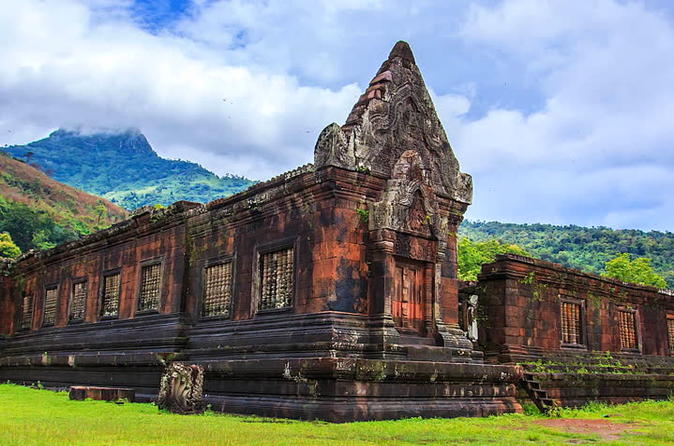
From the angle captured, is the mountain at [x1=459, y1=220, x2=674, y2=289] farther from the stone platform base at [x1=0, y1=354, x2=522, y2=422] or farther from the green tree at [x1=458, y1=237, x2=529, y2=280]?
the stone platform base at [x1=0, y1=354, x2=522, y2=422]

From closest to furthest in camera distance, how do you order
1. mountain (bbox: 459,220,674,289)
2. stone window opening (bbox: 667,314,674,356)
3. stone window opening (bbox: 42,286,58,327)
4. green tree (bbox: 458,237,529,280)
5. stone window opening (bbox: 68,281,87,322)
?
stone window opening (bbox: 68,281,87,322)
stone window opening (bbox: 42,286,58,327)
stone window opening (bbox: 667,314,674,356)
green tree (bbox: 458,237,529,280)
mountain (bbox: 459,220,674,289)

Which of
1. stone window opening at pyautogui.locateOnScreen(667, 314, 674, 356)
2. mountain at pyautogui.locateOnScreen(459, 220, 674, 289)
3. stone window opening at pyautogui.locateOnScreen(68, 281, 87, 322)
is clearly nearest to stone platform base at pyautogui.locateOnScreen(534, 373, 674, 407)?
stone window opening at pyautogui.locateOnScreen(667, 314, 674, 356)

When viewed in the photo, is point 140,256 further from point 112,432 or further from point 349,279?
point 112,432

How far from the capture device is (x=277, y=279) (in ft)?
49.0

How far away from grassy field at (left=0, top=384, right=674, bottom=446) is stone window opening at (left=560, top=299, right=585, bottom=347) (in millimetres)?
5643

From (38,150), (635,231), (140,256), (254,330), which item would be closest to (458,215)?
(254,330)

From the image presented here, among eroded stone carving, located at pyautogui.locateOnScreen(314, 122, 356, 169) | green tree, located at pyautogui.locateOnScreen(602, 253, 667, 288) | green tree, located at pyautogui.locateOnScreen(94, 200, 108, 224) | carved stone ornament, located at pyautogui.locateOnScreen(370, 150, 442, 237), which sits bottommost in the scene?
carved stone ornament, located at pyautogui.locateOnScreen(370, 150, 442, 237)

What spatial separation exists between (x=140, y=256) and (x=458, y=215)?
8988mm

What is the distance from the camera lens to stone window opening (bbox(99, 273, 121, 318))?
20.7 meters

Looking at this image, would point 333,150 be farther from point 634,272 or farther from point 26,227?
point 26,227

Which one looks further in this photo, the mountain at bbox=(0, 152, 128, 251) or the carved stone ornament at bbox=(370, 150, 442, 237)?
the mountain at bbox=(0, 152, 128, 251)

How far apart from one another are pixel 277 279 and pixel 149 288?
5.73 meters

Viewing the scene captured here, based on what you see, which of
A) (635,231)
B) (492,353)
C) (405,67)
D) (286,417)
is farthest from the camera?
(635,231)

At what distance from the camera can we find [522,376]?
1523 cm
